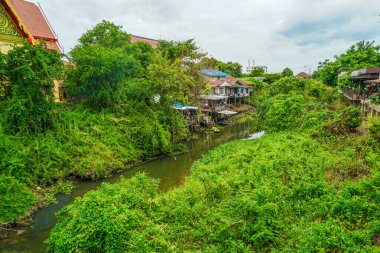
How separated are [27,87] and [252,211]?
15119 millimetres

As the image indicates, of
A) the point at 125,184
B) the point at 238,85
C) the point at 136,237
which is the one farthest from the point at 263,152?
the point at 238,85

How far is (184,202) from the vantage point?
29.2 ft

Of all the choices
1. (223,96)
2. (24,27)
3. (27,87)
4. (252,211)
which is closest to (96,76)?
(27,87)

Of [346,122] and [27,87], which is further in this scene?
[27,87]

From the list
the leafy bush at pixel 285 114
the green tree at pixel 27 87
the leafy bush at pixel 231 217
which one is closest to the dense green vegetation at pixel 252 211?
the leafy bush at pixel 231 217

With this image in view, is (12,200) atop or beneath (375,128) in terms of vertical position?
beneath

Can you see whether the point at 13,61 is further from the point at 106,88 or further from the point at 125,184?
the point at 125,184

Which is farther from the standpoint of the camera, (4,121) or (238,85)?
(238,85)

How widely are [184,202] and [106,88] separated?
48.5 feet

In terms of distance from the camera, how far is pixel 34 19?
75.8 feet

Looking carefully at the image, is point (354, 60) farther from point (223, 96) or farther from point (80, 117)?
point (80, 117)

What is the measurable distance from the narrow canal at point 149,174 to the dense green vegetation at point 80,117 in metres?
0.77

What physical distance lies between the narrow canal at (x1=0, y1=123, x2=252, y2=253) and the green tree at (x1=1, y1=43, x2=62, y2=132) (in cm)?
513

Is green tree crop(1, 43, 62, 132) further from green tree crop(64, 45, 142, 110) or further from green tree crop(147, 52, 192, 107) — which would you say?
green tree crop(147, 52, 192, 107)
